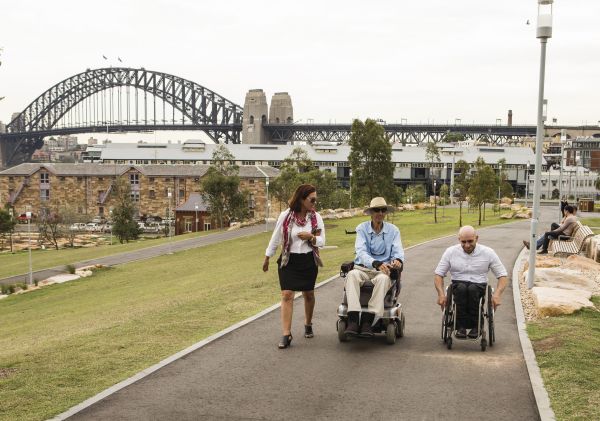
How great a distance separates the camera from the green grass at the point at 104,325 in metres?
8.48

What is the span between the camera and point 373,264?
1006 cm

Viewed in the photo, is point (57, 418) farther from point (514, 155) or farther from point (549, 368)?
point (514, 155)

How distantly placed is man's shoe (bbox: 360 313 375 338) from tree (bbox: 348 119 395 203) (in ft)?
117

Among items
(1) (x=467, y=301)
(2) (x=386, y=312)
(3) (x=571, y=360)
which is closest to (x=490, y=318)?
(1) (x=467, y=301)

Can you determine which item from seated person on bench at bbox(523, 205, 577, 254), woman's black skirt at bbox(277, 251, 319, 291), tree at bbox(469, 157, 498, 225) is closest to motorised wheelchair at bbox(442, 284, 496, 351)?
woman's black skirt at bbox(277, 251, 319, 291)

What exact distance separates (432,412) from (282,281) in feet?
11.7

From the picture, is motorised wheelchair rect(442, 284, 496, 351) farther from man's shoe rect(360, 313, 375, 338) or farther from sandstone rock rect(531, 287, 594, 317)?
sandstone rock rect(531, 287, 594, 317)

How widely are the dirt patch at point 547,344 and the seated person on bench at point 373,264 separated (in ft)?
7.88

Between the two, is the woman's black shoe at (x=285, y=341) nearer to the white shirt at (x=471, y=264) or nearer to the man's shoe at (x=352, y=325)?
the man's shoe at (x=352, y=325)

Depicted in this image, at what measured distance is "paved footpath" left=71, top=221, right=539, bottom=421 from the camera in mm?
7332

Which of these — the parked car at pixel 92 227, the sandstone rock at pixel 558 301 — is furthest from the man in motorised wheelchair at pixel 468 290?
the parked car at pixel 92 227

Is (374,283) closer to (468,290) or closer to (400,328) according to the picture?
(400,328)

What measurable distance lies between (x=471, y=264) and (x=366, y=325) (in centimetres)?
187

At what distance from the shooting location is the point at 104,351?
1048 centimetres
